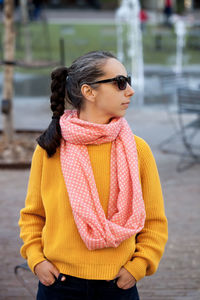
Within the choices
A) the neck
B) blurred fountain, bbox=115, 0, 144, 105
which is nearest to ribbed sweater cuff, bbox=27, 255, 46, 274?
the neck

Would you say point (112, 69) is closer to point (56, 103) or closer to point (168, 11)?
point (56, 103)

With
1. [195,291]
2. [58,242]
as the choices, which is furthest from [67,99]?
[195,291]

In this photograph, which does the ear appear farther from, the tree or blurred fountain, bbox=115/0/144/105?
blurred fountain, bbox=115/0/144/105

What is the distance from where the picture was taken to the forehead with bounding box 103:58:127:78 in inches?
83.8

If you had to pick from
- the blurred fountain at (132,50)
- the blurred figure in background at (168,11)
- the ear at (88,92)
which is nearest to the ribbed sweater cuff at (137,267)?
the ear at (88,92)

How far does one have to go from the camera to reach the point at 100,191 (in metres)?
2.16

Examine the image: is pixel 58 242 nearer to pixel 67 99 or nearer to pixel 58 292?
pixel 58 292

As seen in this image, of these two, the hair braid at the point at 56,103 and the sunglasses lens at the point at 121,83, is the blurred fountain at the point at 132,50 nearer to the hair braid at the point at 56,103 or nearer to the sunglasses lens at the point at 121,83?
the hair braid at the point at 56,103

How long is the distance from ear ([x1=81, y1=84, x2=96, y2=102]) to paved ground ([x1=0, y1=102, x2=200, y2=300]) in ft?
6.64

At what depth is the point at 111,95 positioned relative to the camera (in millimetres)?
2152

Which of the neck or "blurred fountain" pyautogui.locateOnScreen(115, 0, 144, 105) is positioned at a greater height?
the neck

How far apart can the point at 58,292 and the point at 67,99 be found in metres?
0.76

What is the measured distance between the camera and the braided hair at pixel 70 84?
2.14 meters

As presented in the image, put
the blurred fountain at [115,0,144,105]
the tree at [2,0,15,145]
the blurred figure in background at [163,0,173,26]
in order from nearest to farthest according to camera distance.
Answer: the tree at [2,0,15,145]
the blurred fountain at [115,0,144,105]
the blurred figure in background at [163,0,173,26]
